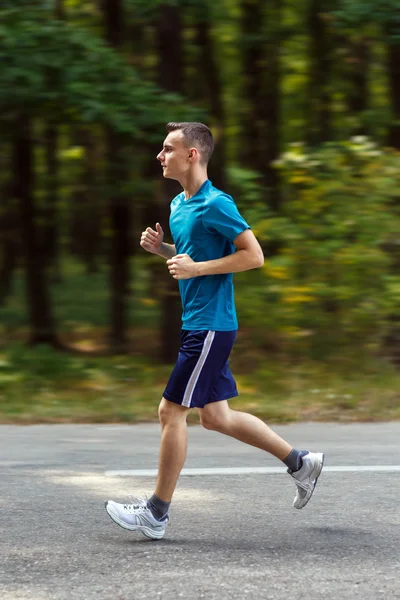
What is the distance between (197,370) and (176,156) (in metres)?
0.89

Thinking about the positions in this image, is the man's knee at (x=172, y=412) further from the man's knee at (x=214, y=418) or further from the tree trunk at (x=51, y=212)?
the tree trunk at (x=51, y=212)

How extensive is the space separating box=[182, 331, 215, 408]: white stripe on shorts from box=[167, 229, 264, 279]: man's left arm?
0.86 ft

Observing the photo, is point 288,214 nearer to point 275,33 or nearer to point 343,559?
point 275,33

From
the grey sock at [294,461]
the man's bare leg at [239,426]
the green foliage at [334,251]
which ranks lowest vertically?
the green foliage at [334,251]

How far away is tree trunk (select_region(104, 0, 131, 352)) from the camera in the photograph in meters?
9.97

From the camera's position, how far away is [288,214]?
9.08 metres

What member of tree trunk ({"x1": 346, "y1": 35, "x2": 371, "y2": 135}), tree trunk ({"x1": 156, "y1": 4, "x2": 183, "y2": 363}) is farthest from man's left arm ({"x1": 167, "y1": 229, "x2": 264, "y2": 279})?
tree trunk ({"x1": 346, "y1": 35, "x2": 371, "y2": 135})

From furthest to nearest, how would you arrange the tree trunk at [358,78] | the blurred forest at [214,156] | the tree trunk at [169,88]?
the tree trunk at [358,78] < the tree trunk at [169,88] < the blurred forest at [214,156]

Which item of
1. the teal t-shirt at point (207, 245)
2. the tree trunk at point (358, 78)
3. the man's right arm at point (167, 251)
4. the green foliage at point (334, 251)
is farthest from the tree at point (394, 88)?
the teal t-shirt at point (207, 245)

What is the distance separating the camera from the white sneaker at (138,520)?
430cm

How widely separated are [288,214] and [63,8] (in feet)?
9.00

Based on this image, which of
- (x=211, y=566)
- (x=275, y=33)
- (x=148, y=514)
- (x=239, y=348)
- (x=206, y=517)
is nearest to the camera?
(x=211, y=566)

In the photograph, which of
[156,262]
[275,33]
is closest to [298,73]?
[275,33]

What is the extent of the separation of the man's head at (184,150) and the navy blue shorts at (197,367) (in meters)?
0.68
